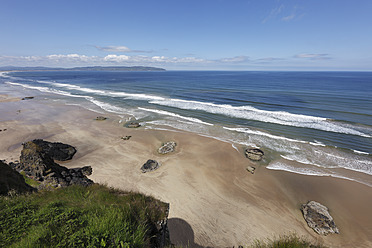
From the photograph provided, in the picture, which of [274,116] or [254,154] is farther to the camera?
[274,116]

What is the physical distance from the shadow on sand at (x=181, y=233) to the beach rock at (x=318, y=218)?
22.5 feet

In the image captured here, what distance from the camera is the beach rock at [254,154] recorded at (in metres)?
15.9

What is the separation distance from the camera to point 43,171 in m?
10.4

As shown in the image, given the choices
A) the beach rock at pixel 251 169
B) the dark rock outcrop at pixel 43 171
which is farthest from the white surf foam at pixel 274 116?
the dark rock outcrop at pixel 43 171

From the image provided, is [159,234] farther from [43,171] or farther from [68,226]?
[43,171]

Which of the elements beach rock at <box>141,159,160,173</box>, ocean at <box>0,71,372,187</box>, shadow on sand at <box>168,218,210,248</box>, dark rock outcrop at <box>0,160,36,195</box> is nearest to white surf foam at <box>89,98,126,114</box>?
ocean at <box>0,71,372,187</box>

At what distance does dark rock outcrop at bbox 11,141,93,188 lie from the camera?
396 inches

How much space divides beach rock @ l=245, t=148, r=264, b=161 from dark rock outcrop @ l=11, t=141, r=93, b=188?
46.0 ft

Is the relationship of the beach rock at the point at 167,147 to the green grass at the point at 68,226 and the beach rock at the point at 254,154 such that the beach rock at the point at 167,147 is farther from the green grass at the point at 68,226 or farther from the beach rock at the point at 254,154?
the green grass at the point at 68,226

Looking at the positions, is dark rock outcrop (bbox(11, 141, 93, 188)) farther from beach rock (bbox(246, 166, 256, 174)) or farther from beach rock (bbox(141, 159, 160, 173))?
beach rock (bbox(246, 166, 256, 174))

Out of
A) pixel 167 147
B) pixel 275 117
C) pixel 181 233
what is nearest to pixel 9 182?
pixel 181 233

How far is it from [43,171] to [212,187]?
454 inches

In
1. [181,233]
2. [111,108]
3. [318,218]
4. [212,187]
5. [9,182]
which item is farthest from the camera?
[111,108]

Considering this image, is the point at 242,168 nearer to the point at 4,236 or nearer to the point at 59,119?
the point at 4,236
